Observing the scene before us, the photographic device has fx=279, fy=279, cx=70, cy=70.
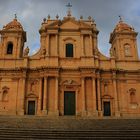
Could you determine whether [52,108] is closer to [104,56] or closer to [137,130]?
[104,56]

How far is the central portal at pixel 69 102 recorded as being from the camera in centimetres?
2934

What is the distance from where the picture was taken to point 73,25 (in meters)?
32.9

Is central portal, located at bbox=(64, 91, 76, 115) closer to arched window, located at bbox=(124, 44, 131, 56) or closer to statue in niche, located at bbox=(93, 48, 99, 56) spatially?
statue in niche, located at bbox=(93, 48, 99, 56)

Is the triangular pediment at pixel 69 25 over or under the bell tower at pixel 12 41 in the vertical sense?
over

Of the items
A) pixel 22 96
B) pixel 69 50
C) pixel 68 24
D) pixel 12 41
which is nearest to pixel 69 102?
pixel 22 96

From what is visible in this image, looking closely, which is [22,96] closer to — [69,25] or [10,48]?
[10,48]

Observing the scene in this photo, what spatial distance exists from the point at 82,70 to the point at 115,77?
3676mm

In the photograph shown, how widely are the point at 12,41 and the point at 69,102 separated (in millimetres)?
9730

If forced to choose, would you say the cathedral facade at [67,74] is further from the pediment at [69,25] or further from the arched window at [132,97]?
the arched window at [132,97]

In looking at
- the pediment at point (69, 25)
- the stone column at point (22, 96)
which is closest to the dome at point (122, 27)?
the pediment at point (69, 25)

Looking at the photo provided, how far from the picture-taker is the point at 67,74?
30.3 m

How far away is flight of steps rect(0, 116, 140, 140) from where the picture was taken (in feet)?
53.5

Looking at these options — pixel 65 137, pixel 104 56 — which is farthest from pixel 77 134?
pixel 104 56

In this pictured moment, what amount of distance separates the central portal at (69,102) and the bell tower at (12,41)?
23.4 feet
